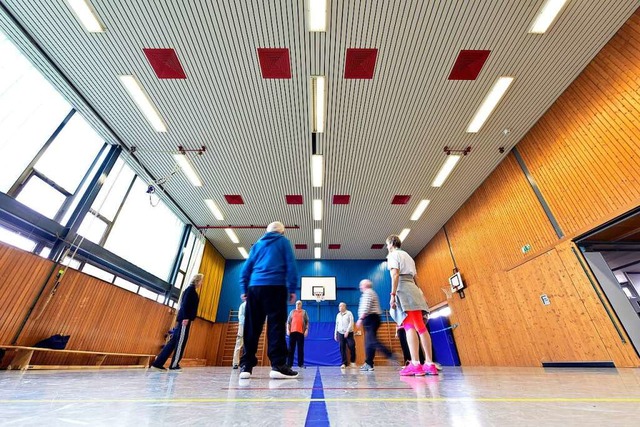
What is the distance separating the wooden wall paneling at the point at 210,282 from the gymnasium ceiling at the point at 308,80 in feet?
13.4

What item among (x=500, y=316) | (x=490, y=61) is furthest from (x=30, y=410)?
(x=500, y=316)

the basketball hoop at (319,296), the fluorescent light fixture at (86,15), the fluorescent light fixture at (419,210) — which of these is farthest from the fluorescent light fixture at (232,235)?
the fluorescent light fixture at (86,15)

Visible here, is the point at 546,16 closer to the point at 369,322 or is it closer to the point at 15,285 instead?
the point at 369,322

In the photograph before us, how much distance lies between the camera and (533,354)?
6.10 meters

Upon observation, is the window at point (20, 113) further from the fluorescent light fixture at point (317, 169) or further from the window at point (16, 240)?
the fluorescent light fixture at point (317, 169)

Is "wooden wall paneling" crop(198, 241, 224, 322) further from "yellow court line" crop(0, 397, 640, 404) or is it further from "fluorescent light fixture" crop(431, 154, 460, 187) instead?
"yellow court line" crop(0, 397, 640, 404)

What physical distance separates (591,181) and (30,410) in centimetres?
707

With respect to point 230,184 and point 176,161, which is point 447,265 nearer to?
point 230,184

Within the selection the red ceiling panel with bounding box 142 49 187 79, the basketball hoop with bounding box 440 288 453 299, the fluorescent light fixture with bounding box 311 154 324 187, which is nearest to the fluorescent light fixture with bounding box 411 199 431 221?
the basketball hoop with bounding box 440 288 453 299

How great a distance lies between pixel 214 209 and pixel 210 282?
3.79m

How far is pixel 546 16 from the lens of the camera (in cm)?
438

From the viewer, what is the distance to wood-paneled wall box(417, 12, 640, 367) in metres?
4.51

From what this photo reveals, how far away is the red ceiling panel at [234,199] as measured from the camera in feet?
28.6

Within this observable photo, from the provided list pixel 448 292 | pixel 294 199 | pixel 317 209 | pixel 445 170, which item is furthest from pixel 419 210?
pixel 294 199
